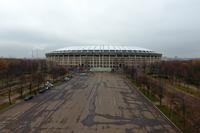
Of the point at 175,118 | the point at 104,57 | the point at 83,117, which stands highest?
the point at 104,57

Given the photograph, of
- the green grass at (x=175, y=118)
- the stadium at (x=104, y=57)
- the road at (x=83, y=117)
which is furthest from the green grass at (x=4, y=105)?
the stadium at (x=104, y=57)

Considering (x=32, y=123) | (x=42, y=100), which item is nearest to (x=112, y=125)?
(x=32, y=123)

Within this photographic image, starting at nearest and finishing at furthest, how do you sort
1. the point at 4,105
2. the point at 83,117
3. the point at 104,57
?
the point at 83,117
the point at 4,105
the point at 104,57

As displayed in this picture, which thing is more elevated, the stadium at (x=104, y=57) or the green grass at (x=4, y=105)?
the stadium at (x=104, y=57)

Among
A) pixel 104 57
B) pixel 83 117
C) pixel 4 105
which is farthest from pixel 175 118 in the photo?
pixel 104 57

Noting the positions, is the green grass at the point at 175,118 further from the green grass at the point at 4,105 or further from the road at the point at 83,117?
the green grass at the point at 4,105

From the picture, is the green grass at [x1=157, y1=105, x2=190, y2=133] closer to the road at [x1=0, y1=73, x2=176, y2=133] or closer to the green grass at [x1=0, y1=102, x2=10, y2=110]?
the road at [x1=0, y1=73, x2=176, y2=133]

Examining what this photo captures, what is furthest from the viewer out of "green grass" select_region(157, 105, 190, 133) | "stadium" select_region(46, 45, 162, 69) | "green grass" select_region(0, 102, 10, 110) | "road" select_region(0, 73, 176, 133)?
"stadium" select_region(46, 45, 162, 69)

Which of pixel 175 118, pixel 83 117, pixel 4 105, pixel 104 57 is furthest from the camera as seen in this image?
pixel 104 57

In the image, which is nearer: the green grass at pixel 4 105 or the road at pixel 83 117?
the road at pixel 83 117

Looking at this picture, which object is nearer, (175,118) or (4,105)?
(175,118)

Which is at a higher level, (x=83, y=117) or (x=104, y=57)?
(x=104, y=57)

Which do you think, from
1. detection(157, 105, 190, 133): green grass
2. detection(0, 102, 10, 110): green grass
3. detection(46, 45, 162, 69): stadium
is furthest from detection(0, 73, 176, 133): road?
detection(46, 45, 162, 69): stadium

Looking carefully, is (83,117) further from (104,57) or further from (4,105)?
(104,57)
